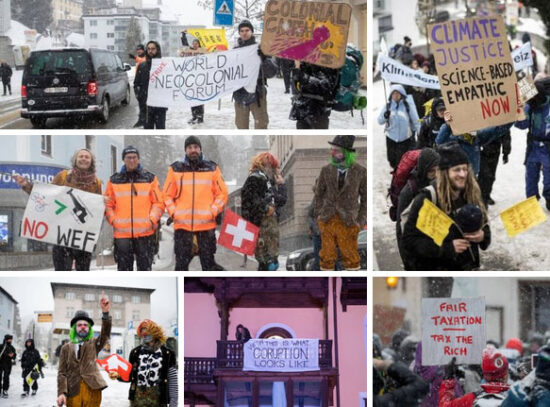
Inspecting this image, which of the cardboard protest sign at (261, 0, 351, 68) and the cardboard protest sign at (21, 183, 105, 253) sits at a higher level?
the cardboard protest sign at (261, 0, 351, 68)

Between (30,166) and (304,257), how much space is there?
4.54 ft

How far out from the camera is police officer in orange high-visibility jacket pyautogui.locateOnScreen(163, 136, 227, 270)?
5641 millimetres

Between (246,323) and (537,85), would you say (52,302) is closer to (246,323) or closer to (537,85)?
(246,323)

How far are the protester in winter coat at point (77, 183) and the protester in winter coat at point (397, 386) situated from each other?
150cm

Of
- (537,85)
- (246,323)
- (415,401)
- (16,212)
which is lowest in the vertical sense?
(415,401)

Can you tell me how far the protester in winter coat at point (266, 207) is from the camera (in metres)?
5.63

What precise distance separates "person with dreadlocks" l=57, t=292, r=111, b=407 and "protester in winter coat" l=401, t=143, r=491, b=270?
5.03 ft

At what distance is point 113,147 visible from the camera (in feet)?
18.4

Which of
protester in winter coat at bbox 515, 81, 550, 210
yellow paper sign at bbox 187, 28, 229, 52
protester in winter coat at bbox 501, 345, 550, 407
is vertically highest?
yellow paper sign at bbox 187, 28, 229, 52

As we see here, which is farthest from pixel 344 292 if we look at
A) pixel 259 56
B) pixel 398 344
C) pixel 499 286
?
pixel 259 56

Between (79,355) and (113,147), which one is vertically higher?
(113,147)

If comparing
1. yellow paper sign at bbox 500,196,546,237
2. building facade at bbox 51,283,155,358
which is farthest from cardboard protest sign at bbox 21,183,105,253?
yellow paper sign at bbox 500,196,546,237

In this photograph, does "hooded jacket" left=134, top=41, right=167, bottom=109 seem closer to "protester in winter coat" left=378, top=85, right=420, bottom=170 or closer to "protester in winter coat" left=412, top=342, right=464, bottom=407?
"protester in winter coat" left=378, top=85, right=420, bottom=170

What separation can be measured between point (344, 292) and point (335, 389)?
47cm
